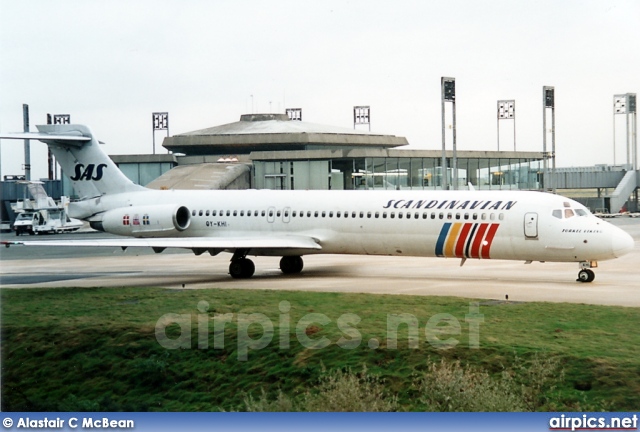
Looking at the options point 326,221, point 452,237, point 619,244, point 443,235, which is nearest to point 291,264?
point 326,221

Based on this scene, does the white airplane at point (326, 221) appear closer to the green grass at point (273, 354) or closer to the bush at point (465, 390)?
the green grass at point (273, 354)

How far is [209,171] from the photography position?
2975 inches

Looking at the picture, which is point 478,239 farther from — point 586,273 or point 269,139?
point 269,139

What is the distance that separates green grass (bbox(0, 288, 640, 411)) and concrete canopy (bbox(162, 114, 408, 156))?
61.6 metres

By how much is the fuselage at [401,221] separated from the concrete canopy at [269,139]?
48.5 metres

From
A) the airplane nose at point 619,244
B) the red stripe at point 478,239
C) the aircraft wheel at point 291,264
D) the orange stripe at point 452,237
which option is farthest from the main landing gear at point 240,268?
the airplane nose at point 619,244

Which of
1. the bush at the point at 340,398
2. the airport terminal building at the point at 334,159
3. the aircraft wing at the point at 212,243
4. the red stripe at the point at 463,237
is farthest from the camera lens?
the airport terminal building at the point at 334,159

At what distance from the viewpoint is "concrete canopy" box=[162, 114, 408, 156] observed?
276 feet

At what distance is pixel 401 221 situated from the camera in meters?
30.4

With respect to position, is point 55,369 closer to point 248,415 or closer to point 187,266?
point 248,415

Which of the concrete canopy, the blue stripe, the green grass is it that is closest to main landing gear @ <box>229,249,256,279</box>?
the blue stripe

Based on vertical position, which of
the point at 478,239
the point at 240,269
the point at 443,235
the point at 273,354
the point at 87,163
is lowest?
the point at 273,354

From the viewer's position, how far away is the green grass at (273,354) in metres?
16.2

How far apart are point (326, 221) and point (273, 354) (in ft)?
46.7
